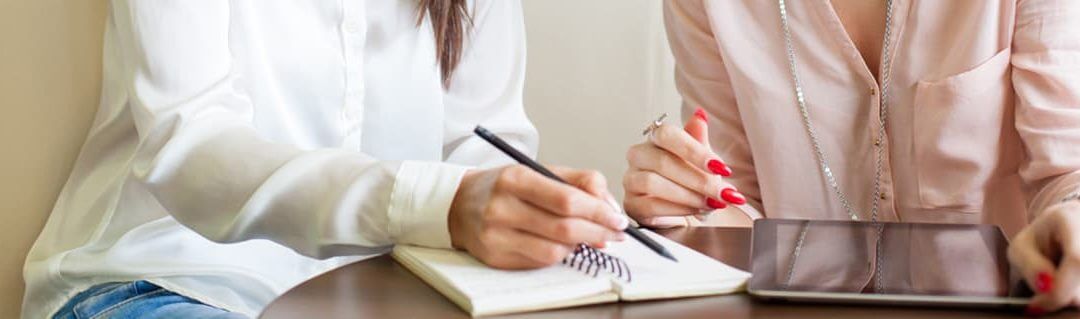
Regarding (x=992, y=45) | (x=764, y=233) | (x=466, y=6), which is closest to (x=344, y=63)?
(x=466, y=6)

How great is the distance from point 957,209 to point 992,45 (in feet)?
0.54

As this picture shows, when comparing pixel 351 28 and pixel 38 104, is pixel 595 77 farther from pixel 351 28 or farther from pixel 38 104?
pixel 38 104

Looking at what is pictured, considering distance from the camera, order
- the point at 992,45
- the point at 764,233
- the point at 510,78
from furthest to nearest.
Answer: the point at 510,78 → the point at 992,45 → the point at 764,233

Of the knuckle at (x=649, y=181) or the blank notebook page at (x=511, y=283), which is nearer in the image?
the blank notebook page at (x=511, y=283)

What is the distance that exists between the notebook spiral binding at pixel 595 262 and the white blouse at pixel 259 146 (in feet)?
0.29

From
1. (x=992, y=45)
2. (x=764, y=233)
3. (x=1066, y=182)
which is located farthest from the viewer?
(x=992, y=45)

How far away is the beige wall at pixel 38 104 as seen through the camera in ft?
3.76

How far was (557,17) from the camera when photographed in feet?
7.02

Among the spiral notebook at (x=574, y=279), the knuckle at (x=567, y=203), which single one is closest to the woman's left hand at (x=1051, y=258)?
the spiral notebook at (x=574, y=279)

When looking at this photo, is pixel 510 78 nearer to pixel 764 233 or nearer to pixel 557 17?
pixel 764 233

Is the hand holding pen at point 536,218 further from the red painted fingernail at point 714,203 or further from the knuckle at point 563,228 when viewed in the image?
the red painted fingernail at point 714,203

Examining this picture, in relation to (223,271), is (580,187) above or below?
above

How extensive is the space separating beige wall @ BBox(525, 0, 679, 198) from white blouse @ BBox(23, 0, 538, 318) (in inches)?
29.4

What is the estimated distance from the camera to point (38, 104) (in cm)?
115
